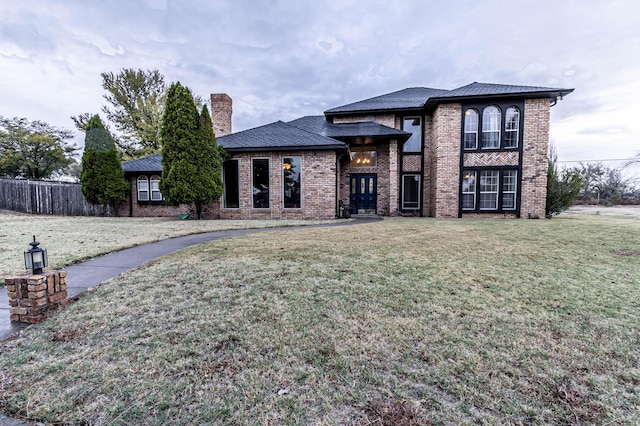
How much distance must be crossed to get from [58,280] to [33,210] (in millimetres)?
17367

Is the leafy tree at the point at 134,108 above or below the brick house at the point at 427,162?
above

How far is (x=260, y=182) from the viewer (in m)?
12.4

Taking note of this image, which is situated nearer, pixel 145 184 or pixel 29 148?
pixel 145 184

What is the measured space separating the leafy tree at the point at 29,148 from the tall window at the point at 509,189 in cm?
3023

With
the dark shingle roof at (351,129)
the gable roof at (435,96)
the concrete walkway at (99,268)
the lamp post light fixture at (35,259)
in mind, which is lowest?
the concrete walkway at (99,268)

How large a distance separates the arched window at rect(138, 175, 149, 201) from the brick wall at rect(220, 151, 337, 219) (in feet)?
18.6

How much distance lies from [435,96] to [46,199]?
20.3 meters

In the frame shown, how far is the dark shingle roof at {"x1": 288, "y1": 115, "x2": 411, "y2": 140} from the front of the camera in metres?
13.2

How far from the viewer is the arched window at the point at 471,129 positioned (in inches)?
499

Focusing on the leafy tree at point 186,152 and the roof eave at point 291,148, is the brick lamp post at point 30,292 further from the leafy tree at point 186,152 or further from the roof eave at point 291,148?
the roof eave at point 291,148

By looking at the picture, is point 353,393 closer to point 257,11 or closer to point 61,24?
point 257,11

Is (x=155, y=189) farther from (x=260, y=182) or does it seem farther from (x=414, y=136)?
(x=414, y=136)

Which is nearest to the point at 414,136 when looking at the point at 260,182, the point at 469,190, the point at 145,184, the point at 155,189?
the point at 469,190

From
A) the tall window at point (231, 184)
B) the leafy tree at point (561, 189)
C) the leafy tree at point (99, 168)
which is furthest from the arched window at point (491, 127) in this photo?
the leafy tree at point (99, 168)
